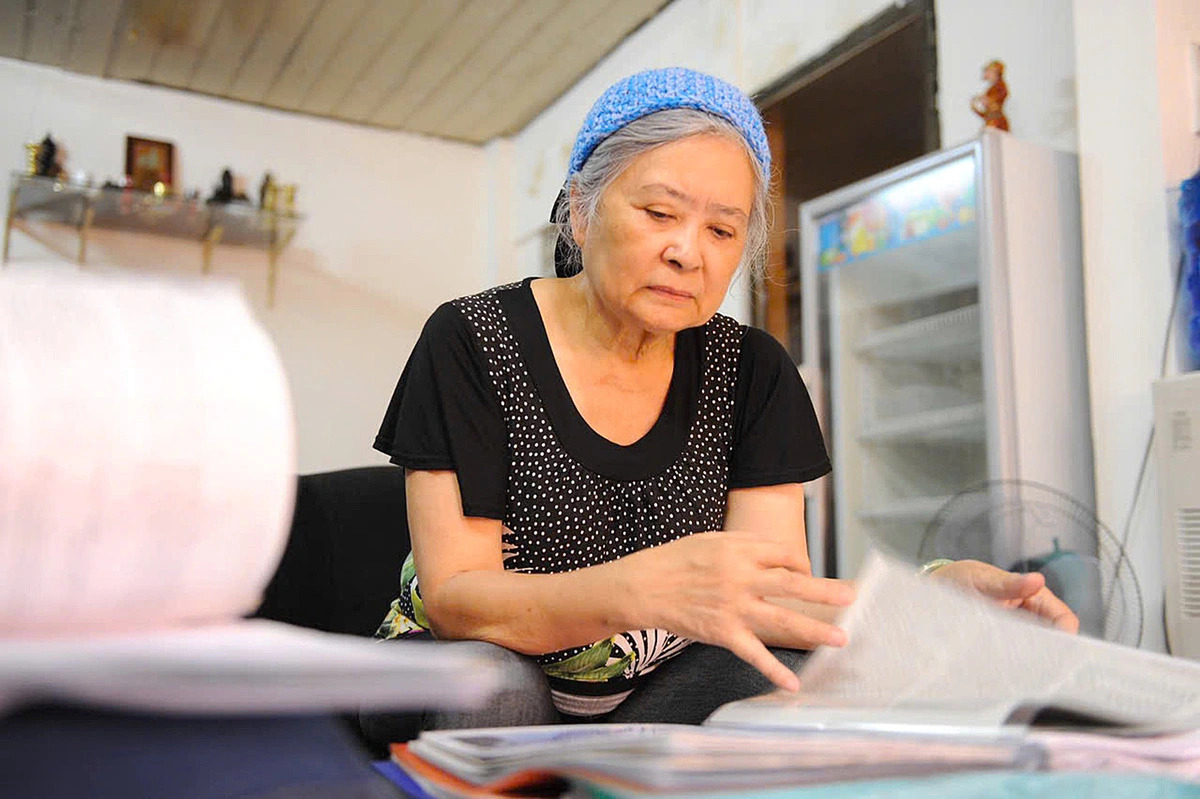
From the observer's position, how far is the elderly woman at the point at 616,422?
1.08 metres

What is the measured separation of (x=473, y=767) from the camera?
517mm

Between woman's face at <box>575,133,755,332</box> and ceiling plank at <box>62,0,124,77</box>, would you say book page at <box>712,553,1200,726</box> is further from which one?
ceiling plank at <box>62,0,124,77</box>

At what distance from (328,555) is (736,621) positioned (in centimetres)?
90

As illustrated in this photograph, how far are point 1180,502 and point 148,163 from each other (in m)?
4.32

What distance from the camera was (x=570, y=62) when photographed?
15.8ft

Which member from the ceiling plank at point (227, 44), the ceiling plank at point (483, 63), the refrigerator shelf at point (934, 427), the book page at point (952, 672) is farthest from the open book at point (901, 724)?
the ceiling plank at point (227, 44)

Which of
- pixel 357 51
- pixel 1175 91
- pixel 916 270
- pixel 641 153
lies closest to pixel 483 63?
pixel 357 51

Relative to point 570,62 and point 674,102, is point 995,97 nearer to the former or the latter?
point 674,102

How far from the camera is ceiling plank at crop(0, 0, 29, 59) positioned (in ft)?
13.7

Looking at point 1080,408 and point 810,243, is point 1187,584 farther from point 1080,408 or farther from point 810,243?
point 810,243

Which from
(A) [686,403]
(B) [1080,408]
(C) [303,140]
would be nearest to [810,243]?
(B) [1080,408]

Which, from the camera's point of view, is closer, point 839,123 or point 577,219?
point 577,219

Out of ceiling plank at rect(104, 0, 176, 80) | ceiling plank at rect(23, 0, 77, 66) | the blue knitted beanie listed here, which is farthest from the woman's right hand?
ceiling plank at rect(23, 0, 77, 66)

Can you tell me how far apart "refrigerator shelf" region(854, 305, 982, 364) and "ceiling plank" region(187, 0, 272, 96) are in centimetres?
266
